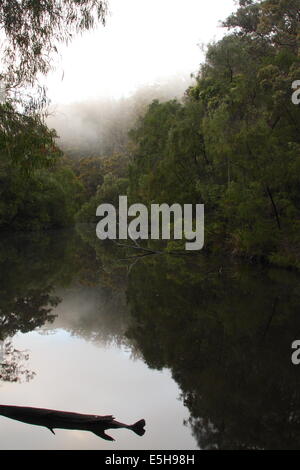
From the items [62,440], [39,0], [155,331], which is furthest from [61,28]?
Answer: [62,440]

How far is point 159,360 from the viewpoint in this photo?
25.9 feet

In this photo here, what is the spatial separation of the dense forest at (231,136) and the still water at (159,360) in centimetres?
364

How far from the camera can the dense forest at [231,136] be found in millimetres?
11484

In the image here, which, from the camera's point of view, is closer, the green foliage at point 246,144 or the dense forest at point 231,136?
the dense forest at point 231,136

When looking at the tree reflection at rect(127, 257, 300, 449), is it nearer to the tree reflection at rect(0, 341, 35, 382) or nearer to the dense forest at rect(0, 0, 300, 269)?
the tree reflection at rect(0, 341, 35, 382)

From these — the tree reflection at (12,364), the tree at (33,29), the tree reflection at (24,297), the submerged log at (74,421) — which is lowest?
the submerged log at (74,421)

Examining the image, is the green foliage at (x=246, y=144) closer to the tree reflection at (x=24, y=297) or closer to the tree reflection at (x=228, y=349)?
the tree reflection at (x=228, y=349)

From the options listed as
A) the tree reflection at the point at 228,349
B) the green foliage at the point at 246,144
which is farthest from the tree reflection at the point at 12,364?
the green foliage at the point at 246,144

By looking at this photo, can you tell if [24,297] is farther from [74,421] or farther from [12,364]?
[74,421]

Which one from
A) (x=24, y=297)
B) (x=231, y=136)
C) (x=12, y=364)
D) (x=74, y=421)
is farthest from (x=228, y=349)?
(x=231, y=136)

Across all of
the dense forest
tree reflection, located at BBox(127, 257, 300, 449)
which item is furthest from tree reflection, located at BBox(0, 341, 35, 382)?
the dense forest

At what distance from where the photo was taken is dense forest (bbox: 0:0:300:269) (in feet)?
37.7

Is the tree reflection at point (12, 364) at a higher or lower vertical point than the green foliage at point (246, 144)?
→ lower
